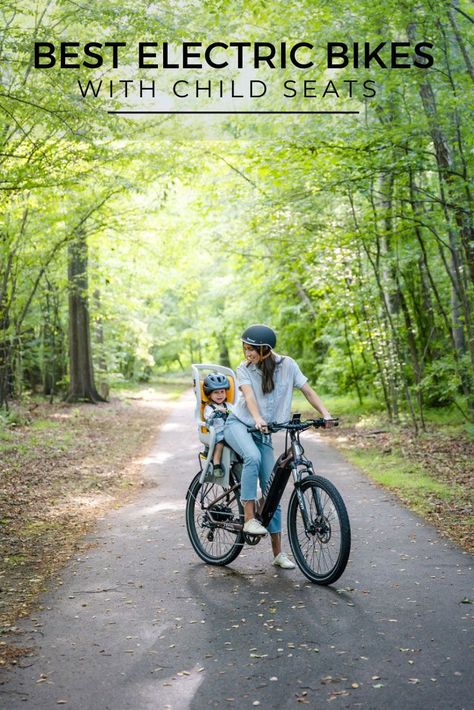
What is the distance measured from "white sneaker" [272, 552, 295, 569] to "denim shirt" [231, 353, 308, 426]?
118cm

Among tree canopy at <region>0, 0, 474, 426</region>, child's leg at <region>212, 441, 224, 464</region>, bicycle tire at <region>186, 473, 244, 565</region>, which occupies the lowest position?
bicycle tire at <region>186, 473, 244, 565</region>

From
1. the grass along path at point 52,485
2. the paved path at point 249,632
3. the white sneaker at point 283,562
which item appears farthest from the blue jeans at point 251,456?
the grass along path at point 52,485

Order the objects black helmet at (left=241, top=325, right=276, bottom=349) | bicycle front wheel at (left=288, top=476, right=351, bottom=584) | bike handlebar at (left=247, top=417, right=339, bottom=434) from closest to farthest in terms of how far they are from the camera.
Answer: bicycle front wheel at (left=288, top=476, right=351, bottom=584) < bike handlebar at (left=247, top=417, right=339, bottom=434) < black helmet at (left=241, top=325, right=276, bottom=349)

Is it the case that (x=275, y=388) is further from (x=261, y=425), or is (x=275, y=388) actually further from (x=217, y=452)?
(x=217, y=452)

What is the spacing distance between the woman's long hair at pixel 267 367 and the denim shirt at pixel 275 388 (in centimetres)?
5

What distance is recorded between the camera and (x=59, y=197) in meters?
13.3

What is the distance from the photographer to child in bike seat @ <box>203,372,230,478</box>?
20.5 feet

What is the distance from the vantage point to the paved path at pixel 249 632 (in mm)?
3736

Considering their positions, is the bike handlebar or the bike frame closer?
the bike handlebar

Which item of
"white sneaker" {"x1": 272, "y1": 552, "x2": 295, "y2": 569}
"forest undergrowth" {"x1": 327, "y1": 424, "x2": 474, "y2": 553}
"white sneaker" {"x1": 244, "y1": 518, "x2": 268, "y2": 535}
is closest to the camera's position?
"white sneaker" {"x1": 244, "y1": 518, "x2": 268, "y2": 535}

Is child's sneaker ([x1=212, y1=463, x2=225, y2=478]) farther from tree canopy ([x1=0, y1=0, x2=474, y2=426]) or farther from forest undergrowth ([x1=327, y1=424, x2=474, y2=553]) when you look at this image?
tree canopy ([x1=0, y1=0, x2=474, y2=426])

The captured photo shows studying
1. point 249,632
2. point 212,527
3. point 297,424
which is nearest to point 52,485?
point 212,527

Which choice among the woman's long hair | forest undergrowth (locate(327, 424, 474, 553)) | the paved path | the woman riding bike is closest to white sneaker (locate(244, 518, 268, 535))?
the woman riding bike

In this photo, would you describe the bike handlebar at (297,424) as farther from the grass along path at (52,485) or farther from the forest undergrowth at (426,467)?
the grass along path at (52,485)
